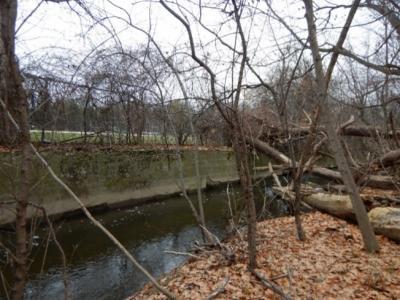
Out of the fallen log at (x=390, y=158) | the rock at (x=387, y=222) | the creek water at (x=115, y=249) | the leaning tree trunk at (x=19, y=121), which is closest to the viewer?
→ the leaning tree trunk at (x=19, y=121)

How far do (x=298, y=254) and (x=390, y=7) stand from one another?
15.4 ft

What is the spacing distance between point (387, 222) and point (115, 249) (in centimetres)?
499

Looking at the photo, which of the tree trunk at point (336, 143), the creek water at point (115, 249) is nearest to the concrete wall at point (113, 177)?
the creek water at point (115, 249)

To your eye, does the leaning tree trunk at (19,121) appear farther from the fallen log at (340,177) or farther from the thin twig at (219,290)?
the fallen log at (340,177)

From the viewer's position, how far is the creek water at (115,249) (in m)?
5.66

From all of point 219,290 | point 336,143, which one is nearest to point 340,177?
point 336,143

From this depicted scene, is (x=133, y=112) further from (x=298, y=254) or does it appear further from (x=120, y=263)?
(x=298, y=254)

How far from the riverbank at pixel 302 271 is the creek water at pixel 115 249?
1.17 m

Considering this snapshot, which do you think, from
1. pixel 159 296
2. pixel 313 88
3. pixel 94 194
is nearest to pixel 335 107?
pixel 313 88

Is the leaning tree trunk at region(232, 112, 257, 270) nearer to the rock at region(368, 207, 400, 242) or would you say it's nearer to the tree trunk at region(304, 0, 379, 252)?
the tree trunk at region(304, 0, 379, 252)

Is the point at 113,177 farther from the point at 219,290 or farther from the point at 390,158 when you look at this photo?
the point at 219,290

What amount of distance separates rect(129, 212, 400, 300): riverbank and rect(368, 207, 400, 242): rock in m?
0.10

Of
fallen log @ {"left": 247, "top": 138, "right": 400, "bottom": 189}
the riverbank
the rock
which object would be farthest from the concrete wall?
the rock

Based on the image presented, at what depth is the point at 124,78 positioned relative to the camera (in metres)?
6.45
